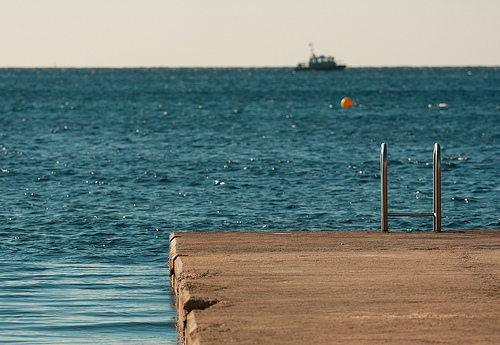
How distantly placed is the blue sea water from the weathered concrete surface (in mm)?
741

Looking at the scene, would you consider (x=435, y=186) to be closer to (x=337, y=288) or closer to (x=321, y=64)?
(x=337, y=288)

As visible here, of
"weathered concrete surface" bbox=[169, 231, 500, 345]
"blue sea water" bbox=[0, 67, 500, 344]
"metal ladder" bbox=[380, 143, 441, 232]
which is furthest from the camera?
"metal ladder" bbox=[380, 143, 441, 232]

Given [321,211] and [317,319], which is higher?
[317,319]

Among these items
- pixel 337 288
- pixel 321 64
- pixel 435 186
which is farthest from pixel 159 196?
pixel 321 64

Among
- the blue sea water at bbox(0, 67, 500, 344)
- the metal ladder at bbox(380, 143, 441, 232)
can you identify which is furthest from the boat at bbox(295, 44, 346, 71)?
the metal ladder at bbox(380, 143, 441, 232)

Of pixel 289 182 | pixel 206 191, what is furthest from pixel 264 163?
pixel 206 191

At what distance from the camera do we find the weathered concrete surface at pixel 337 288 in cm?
484

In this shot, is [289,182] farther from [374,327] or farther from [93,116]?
[93,116]

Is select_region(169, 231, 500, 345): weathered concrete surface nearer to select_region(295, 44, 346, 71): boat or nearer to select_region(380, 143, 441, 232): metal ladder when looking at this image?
select_region(380, 143, 441, 232): metal ladder

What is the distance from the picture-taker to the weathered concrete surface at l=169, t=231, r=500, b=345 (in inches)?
191

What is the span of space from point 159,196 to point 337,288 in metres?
10.9

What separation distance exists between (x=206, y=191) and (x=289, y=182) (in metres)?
2.36

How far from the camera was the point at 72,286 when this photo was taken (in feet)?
26.3

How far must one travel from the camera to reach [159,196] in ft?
53.8
